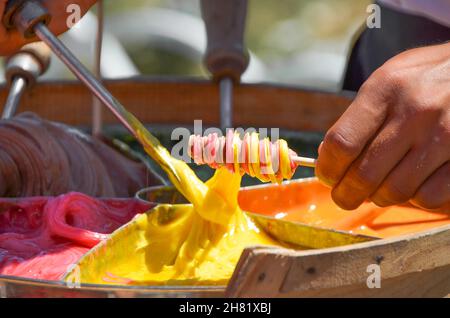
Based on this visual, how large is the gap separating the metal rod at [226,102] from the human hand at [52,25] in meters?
0.49

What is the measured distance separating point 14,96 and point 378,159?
1.06m

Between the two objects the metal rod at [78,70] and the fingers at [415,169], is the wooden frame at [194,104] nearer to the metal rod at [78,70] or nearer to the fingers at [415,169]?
the metal rod at [78,70]

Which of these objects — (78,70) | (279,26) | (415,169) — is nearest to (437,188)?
(415,169)

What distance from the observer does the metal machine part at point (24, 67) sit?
193cm

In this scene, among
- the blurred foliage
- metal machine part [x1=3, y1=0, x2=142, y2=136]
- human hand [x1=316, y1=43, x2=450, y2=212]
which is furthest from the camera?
the blurred foliage

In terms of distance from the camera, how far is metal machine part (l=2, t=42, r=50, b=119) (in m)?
1.93

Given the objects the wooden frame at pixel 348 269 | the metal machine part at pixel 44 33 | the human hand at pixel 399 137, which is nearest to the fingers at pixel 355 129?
the human hand at pixel 399 137

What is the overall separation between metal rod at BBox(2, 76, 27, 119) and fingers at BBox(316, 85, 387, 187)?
0.93 m

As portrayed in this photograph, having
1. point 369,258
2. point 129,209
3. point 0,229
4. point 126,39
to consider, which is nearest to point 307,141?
point 129,209

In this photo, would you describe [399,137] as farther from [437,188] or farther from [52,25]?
[52,25]

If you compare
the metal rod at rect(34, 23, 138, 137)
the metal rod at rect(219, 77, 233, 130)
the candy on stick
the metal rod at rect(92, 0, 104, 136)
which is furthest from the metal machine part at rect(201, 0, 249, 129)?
the candy on stick

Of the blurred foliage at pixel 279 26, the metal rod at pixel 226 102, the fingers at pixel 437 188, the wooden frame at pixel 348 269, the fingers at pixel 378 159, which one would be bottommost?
the wooden frame at pixel 348 269

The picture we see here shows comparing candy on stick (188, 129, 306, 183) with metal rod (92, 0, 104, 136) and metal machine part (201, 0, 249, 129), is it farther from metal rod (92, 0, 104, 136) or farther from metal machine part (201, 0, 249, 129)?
metal machine part (201, 0, 249, 129)
